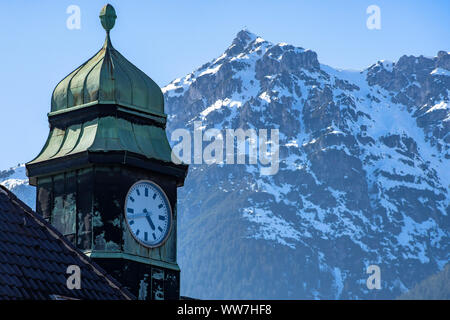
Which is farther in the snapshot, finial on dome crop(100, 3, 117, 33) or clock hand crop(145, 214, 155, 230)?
finial on dome crop(100, 3, 117, 33)

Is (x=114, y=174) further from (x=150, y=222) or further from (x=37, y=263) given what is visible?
(x=37, y=263)

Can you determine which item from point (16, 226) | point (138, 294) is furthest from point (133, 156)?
point (16, 226)

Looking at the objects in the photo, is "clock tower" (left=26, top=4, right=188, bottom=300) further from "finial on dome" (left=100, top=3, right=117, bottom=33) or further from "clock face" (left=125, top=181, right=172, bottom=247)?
"finial on dome" (left=100, top=3, right=117, bottom=33)

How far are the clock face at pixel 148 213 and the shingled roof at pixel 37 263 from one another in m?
10.6

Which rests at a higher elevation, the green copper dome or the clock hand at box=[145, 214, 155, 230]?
the green copper dome

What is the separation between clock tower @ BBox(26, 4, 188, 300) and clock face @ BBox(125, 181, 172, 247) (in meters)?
0.03

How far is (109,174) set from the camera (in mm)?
47219

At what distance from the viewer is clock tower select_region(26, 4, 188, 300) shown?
46375 mm

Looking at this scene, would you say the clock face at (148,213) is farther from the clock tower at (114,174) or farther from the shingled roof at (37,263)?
the shingled roof at (37,263)

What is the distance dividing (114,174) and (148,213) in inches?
63.1

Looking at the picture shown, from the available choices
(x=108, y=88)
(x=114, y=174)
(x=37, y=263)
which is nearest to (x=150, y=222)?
(x=114, y=174)

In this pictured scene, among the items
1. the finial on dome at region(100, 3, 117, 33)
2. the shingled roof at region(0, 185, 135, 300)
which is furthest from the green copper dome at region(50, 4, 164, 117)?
the shingled roof at region(0, 185, 135, 300)

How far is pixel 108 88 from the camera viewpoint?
4884 centimetres
